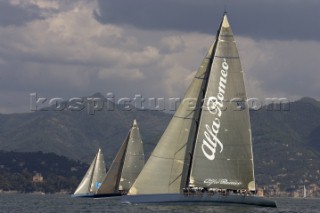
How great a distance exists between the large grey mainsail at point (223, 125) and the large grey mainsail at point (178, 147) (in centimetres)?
224

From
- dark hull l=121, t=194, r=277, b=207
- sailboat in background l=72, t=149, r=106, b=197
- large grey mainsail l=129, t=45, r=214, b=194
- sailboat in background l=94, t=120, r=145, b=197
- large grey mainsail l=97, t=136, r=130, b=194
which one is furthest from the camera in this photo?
sailboat in background l=72, t=149, r=106, b=197

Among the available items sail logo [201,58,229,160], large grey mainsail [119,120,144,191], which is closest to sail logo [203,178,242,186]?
sail logo [201,58,229,160]

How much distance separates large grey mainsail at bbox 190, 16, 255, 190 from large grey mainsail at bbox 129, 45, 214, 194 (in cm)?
224

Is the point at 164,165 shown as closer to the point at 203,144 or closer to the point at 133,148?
the point at 203,144

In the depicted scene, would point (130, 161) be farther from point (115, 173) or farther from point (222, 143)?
point (222, 143)

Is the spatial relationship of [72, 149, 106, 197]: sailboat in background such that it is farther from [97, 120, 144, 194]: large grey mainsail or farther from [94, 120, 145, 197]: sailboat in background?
[97, 120, 144, 194]: large grey mainsail

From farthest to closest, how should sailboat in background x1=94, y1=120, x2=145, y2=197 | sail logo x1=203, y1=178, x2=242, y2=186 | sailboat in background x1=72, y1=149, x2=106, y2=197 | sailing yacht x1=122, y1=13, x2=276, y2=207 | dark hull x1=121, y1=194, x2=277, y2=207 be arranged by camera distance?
sailboat in background x1=72, y1=149, x2=106, y2=197
sailboat in background x1=94, y1=120, x2=145, y2=197
sail logo x1=203, y1=178, x2=242, y2=186
sailing yacht x1=122, y1=13, x2=276, y2=207
dark hull x1=121, y1=194, x2=277, y2=207

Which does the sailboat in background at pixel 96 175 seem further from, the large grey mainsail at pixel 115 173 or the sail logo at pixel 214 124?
the sail logo at pixel 214 124

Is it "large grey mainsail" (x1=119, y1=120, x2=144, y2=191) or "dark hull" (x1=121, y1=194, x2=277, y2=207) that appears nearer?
"dark hull" (x1=121, y1=194, x2=277, y2=207)

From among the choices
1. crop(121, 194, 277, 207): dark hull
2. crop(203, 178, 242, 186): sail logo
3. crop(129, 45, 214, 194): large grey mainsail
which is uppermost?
crop(129, 45, 214, 194): large grey mainsail

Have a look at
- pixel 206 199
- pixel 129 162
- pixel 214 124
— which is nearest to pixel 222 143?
pixel 214 124

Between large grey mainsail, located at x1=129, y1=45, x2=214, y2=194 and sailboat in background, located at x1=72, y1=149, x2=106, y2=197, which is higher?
large grey mainsail, located at x1=129, y1=45, x2=214, y2=194

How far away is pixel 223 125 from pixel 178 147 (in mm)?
5086

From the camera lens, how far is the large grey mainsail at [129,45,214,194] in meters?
78.5
